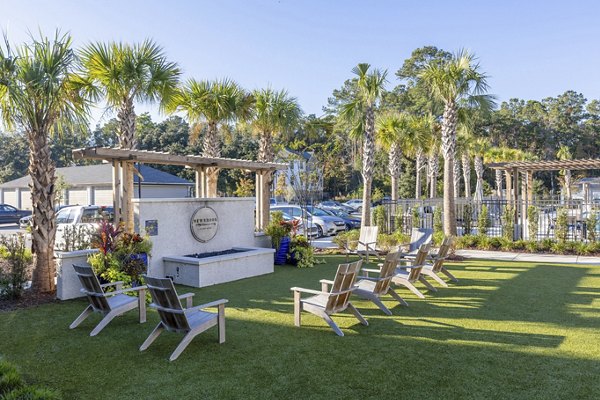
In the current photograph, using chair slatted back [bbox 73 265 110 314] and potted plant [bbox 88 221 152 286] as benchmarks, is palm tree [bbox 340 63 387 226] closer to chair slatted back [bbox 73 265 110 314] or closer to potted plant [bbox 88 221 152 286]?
potted plant [bbox 88 221 152 286]

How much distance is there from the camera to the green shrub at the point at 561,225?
13.4 metres

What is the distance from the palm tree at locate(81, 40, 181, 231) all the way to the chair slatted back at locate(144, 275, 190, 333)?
7539 millimetres

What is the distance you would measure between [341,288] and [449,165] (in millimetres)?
10768

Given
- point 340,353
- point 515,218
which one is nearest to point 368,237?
point 515,218

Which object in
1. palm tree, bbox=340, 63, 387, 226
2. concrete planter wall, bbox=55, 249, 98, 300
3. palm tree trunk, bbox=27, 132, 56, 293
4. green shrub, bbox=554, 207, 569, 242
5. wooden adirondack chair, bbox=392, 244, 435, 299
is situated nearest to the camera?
concrete planter wall, bbox=55, 249, 98, 300

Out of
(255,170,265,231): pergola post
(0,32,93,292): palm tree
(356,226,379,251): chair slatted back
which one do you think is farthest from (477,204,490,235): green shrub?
(0,32,93,292): palm tree

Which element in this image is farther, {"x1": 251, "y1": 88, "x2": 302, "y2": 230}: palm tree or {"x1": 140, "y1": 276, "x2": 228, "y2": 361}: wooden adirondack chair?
{"x1": 251, "y1": 88, "x2": 302, "y2": 230}: palm tree

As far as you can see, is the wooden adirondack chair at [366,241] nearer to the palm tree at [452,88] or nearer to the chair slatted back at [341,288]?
the palm tree at [452,88]

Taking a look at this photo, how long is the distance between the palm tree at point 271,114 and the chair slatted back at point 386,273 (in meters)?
8.94

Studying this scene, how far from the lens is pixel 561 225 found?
13.5m

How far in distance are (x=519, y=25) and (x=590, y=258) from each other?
10416mm

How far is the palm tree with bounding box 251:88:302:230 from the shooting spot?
15.0m

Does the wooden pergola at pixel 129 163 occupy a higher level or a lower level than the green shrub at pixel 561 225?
higher

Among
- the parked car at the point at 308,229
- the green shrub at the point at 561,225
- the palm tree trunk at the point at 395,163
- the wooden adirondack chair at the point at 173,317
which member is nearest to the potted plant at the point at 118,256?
the wooden adirondack chair at the point at 173,317
